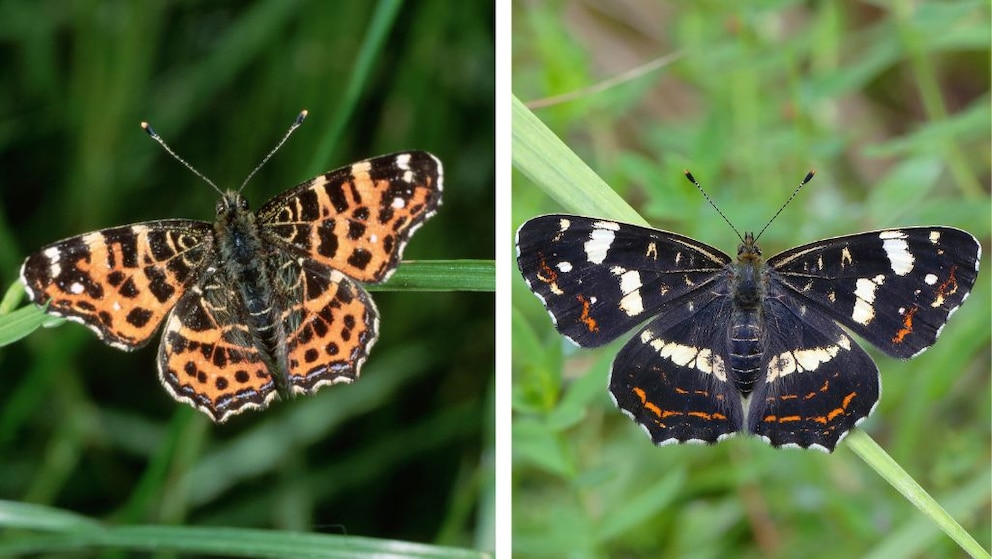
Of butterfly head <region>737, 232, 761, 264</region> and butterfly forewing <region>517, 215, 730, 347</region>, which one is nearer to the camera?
butterfly forewing <region>517, 215, 730, 347</region>

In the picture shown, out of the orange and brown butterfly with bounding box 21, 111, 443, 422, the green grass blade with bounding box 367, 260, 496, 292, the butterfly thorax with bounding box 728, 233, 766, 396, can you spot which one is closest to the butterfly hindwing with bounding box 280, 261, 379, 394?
the orange and brown butterfly with bounding box 21, 111, 443, 422

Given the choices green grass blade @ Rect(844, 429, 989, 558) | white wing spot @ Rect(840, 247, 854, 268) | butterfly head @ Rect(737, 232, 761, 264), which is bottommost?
green grass blade @ Rect(844, 429, 989, 558)

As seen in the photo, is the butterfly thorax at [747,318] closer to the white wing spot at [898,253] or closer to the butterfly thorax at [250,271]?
the white wing spot at [898,253]

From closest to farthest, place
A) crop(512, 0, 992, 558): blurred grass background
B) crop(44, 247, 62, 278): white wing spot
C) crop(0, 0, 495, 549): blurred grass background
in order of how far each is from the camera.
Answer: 1. crop(44, 247, 62, 278): white wing spot
2. crop(512, 0, 992, 558): blurred grass background
3. crop(0, 0, 495, 549): blurred grass background

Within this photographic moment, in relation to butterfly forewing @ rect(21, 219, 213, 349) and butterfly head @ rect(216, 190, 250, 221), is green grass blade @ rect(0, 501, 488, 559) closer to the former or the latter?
butterfly forewing @ rect(21, 219, 213, 349)

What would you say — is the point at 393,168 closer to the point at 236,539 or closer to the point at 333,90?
the point at 236,539

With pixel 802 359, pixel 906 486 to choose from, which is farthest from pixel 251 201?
pixel 906 486

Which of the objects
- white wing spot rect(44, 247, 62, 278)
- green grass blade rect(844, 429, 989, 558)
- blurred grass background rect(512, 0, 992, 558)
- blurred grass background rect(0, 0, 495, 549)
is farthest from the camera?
blurred grass background rect(0, 0, 495, 549)
